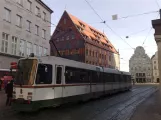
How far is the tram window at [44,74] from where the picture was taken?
1356 cm

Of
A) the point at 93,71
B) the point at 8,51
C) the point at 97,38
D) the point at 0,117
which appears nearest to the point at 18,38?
the point at 8,51

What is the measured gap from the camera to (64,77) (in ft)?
51.4

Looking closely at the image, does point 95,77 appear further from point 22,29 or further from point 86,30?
point 86,30

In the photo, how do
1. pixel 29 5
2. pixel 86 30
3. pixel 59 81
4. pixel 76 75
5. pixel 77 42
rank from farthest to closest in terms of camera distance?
1. pixel 86 30
2. pixel 77 42
3. pixel 29 5
4. pixel 76 75
5. pixel 59 81

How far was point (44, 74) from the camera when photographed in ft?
45.6

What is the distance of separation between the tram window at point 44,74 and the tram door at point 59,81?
617 mm

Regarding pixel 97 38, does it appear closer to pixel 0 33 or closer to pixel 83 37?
pixel 83 37

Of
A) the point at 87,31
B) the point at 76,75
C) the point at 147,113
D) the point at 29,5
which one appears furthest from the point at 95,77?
the point at 87,31

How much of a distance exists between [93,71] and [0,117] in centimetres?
1035

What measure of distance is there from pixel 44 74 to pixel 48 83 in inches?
22.0

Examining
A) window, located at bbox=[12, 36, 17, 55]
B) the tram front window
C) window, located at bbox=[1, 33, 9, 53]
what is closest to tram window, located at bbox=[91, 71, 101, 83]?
the tram front window

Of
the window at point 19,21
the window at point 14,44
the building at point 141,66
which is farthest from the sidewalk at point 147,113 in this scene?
the building at point 141,66

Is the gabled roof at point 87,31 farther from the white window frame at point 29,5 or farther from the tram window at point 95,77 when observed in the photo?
the tram window at point 95,77

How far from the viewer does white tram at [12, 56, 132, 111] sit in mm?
13078
